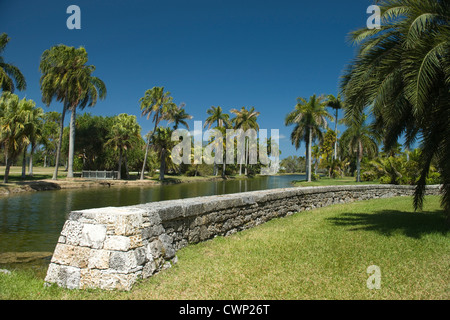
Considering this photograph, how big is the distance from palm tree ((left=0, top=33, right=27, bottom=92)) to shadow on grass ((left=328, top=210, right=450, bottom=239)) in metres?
22.9

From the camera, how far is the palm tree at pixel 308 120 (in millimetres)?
34750

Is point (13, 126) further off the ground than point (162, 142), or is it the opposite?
point (162, 142)

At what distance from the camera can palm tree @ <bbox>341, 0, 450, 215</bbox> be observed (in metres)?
5.88

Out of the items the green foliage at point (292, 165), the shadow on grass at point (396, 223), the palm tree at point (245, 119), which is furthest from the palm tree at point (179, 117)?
the green foliage at point (292, 165)

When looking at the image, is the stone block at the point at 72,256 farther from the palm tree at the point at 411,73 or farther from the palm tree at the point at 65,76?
the palm tree at the point at 65,76

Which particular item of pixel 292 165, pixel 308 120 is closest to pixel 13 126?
pixel 308 120

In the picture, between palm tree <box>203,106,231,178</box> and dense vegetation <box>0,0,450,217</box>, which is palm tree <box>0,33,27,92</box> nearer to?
dense vegetation <box>0,0,450,217</box>

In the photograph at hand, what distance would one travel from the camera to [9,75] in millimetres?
21406

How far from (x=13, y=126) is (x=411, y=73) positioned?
79.0ft

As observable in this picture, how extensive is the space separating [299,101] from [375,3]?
29671 mm

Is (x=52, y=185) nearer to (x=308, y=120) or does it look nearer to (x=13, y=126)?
(x=13, y=126)

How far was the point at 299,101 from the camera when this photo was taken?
Answer: 1419 inches
